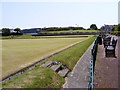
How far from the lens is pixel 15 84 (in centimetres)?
481

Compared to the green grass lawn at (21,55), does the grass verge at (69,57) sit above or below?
above

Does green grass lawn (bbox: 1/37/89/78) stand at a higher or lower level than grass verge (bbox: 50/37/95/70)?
lower

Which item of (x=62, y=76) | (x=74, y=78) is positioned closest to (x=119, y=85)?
(x=74, y=78)

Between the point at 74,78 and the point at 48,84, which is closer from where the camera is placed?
the point at 48,84

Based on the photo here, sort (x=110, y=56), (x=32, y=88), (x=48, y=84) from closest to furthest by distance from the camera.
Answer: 1. (x=32, y=88)
2. (x=48, y=84)
3. (x=110, y=56)

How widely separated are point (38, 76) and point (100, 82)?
1877 millimetres

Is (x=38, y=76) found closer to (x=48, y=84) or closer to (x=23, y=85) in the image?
(x=48, y=84)

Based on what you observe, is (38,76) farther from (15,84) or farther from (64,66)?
(64,66)

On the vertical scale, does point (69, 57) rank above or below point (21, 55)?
above

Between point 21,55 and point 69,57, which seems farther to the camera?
point 21,55

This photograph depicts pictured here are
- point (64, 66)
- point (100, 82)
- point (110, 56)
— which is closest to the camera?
point (100, 82)

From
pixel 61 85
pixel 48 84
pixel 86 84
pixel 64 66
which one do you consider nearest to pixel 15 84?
pixel 48 84

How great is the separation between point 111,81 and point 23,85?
2.80 meters

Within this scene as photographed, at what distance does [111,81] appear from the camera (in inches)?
241
